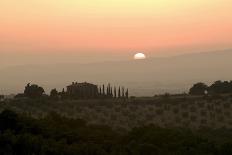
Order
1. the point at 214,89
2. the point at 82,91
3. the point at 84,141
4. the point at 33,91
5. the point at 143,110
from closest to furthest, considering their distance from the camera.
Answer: the point at 84,141, the point at 143,110, the point at 33,91, the point at 82,91, the point at 214,89

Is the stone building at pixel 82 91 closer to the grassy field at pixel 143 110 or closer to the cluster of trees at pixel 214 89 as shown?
the grassy field at pixel 143 110

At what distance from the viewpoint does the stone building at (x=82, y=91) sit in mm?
78250

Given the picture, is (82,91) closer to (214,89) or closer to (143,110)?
(143,110)

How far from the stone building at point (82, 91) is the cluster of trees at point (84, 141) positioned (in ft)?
134

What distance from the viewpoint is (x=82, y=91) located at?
265ft

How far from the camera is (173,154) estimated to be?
2697cm

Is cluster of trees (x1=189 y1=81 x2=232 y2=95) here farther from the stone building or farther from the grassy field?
the stone building

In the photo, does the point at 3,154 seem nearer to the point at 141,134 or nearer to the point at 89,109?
the point at 141,134

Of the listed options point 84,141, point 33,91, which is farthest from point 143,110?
point 84,141

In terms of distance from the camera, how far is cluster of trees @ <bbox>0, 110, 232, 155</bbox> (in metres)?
26.2

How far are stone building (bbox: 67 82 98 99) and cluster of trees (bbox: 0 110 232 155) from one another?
134 ft

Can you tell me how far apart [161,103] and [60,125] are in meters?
34.5

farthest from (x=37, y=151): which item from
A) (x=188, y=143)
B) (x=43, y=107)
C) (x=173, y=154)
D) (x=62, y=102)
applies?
(x=62, y=102)

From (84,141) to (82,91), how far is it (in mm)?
50746
